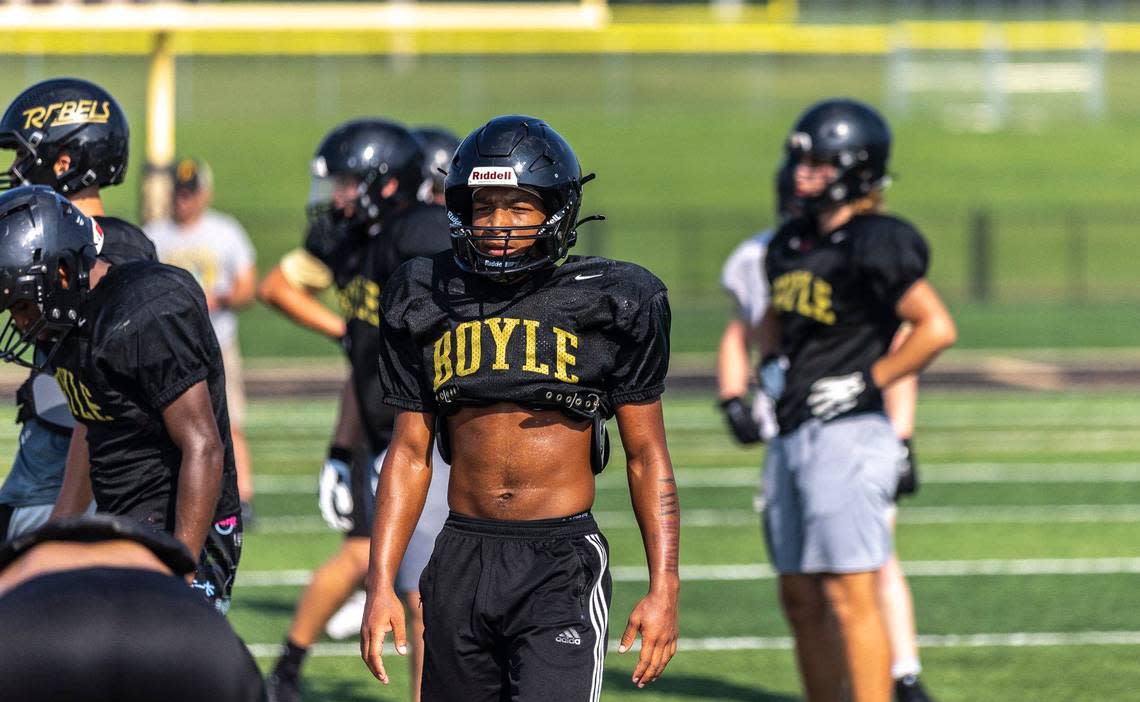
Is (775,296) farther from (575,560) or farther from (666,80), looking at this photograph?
(666,80)

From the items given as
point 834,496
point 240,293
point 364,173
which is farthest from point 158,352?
point 240,293

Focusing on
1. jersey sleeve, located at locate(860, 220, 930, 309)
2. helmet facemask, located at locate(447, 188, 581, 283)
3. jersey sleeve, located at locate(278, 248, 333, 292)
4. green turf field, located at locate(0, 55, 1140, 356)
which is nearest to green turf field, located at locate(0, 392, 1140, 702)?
jersey sleeve, located at locate(278, 248, 333, 292)

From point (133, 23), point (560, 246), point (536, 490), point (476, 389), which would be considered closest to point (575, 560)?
point (536, 490)

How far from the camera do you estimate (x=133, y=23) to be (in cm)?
1552

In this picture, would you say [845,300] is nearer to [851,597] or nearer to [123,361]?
[851,597]

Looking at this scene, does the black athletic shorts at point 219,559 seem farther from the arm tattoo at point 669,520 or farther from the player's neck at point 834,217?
the player's neck at point 834,217

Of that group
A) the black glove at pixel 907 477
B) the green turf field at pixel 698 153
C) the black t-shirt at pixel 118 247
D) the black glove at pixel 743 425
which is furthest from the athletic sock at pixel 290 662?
the green turf field at pixel 698 153

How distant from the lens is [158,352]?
4.51 metres

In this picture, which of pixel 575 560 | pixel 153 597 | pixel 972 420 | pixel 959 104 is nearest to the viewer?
pixel 153 597

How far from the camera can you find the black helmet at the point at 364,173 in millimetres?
6637

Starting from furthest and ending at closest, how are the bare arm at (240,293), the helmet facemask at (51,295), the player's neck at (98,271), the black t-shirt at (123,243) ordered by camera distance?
the bare arm at (240,293), the black t-shirt at (123,243), the player's neck at (98,271), the helmet facemask at (51,295)

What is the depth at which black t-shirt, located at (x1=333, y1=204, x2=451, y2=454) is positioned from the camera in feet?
20.9

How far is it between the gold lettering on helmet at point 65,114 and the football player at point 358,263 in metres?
1.34

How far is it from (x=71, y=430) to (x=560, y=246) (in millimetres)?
1610
